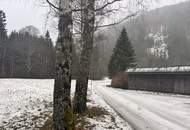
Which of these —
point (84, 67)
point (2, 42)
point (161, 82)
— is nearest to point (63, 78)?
point (84, 67)

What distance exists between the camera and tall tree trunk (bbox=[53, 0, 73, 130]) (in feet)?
21.4

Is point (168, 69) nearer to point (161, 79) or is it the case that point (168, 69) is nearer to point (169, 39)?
point (161, 79)

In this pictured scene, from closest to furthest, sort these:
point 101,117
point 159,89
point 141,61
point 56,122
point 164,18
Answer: point 56,122 → point 101,117 → point 159,89 → point 141,61 → point 164,18

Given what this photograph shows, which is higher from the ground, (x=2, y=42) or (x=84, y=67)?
(x=2, y=42)

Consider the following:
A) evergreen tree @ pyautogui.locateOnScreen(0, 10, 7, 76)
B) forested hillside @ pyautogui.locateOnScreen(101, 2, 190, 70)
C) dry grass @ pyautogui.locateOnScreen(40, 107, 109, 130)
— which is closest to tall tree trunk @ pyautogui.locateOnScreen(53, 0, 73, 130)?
dry grass @ pyautogui.locateOnScreen(40, 107, 109, 130)

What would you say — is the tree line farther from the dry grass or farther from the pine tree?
the dry grass

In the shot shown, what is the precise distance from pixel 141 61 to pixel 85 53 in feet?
307

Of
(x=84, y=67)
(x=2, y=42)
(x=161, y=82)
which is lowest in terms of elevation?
(x=161, y=82)

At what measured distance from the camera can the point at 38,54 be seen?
66125 mm

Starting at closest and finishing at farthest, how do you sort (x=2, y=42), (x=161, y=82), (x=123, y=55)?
(x=161, y=82) → (x=123, y=55) → (x=2, y=42)

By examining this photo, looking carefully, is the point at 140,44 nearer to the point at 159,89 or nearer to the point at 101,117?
the point at 159,89

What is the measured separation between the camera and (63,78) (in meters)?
6.55

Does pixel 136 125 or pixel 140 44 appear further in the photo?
pixel 140 44

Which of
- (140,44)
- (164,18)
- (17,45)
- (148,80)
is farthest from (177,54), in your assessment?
(148,80)
